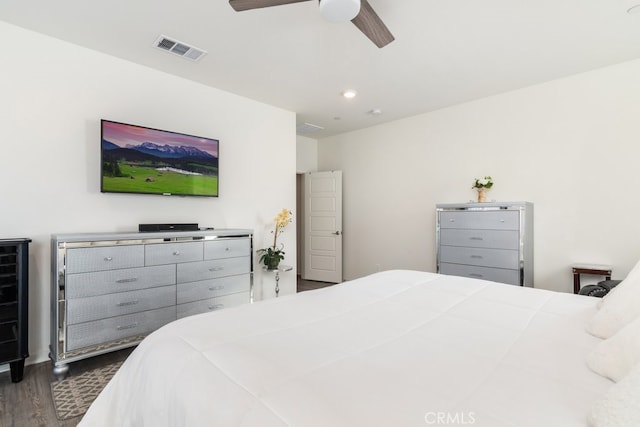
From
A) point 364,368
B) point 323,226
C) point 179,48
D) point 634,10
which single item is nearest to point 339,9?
point 179,48

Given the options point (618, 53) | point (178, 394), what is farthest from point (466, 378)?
point (618, 53)

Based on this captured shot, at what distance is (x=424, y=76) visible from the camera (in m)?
3.45

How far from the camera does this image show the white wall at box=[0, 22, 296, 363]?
2543mm

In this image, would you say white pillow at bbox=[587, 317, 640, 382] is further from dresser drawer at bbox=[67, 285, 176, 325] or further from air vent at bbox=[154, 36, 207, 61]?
air vent at bbox=[154, 36, 207, 61]

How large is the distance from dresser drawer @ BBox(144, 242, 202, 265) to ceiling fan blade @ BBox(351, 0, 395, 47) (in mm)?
2381

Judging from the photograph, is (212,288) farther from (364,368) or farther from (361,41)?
(361,41)

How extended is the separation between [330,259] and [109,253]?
383cm

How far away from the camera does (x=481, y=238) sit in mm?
3611

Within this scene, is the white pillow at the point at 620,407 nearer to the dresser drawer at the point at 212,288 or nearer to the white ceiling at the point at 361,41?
the white ceiling at the point at 361,41

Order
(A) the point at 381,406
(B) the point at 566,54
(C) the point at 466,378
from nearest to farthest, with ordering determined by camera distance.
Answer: (A) the point at 381,406 → (C) the point at 466,378 → (B) the point at 566,54

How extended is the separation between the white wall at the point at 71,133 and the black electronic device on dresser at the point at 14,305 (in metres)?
0.39

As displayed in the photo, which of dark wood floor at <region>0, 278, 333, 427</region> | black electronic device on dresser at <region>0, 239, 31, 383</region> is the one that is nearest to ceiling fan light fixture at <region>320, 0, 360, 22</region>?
black electronic device on dresser at <region>0, 239, 31, 383</region>

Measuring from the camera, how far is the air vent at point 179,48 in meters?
2.75

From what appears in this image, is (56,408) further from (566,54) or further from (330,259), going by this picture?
(566,54)
